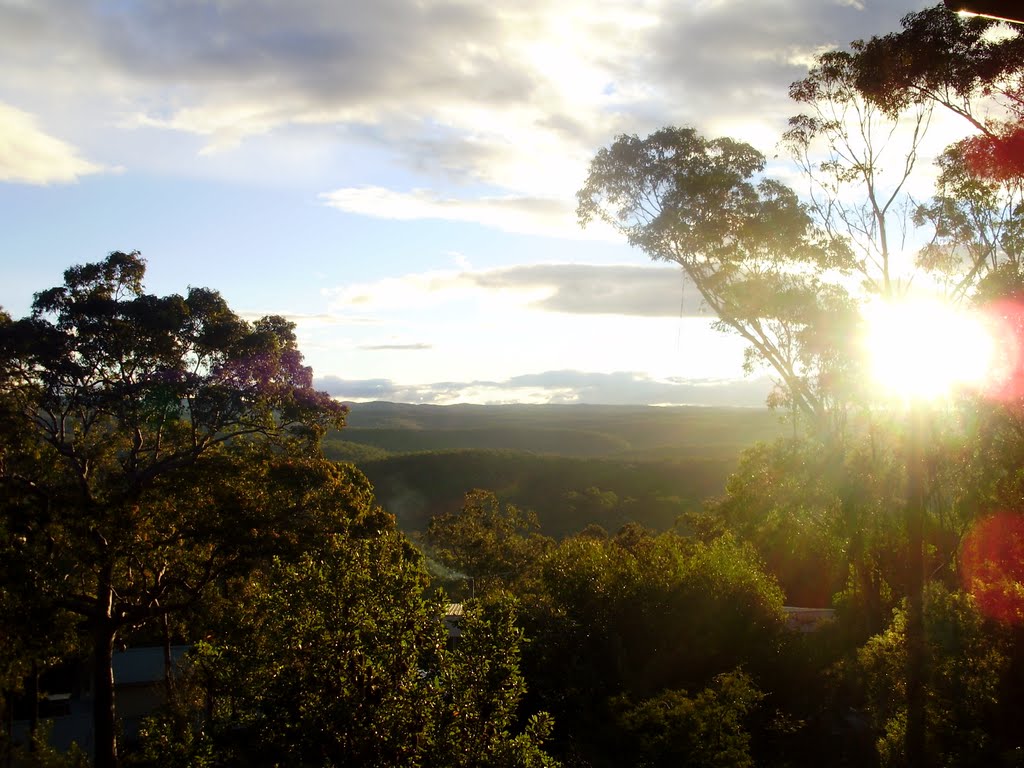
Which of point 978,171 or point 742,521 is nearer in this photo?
point 978,171

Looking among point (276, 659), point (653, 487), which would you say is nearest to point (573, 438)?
point (653, 487)

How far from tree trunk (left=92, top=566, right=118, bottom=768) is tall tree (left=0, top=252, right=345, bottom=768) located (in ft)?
0.10

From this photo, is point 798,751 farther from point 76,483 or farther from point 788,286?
point 76,483

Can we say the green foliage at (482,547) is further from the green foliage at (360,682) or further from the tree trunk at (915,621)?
the green foliage at (360,682)

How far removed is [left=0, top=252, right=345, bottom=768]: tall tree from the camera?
1706 cm

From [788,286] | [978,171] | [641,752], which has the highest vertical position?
[978,171]

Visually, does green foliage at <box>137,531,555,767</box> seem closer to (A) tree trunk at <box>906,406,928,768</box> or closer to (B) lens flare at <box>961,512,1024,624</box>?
(A) tree trunk at <box>906,406,928,768</box>

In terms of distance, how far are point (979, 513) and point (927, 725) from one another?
340 inches

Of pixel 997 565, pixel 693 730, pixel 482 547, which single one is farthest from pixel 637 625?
pixel 482 547

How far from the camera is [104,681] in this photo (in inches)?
694

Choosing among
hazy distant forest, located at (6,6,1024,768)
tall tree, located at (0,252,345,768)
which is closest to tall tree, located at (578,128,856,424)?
hazy distant forest, located at (6,6,1024,768)

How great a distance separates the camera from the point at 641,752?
13.0m

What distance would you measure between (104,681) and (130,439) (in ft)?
16.5

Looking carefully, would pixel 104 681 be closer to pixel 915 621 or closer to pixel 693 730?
pixel 693 730
